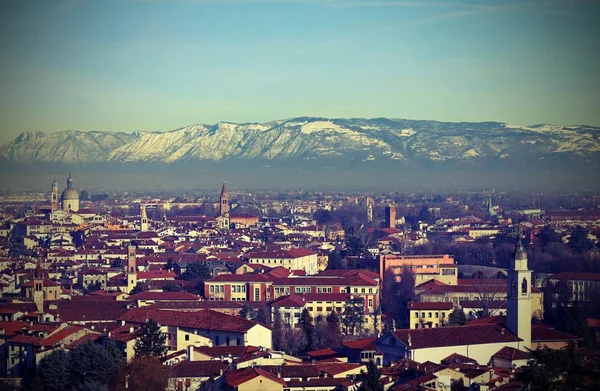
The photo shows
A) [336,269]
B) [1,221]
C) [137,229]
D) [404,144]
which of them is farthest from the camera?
[404,144]

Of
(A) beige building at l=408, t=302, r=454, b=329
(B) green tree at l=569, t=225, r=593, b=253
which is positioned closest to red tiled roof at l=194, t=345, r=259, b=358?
(A) beige building at l=408, t=302, r=454, b=329

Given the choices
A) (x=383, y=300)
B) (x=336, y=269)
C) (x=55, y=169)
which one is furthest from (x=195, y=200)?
(x=383, y=300)

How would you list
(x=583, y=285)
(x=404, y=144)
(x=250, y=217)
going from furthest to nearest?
(x=404, y=144) < (x=250, y=217) < (x=583, y=285)

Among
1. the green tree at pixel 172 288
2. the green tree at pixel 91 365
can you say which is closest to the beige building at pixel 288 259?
the green tree at pixel 172 288

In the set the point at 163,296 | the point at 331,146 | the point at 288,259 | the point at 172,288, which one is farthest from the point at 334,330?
the point at 331,146

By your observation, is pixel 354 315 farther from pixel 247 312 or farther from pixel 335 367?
pixel 335 367

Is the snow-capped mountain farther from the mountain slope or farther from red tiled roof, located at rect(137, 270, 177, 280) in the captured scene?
red tiled roof, located at rect(137, 270, 177, 280)

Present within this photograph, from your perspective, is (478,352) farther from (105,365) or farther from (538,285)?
(538,285)
